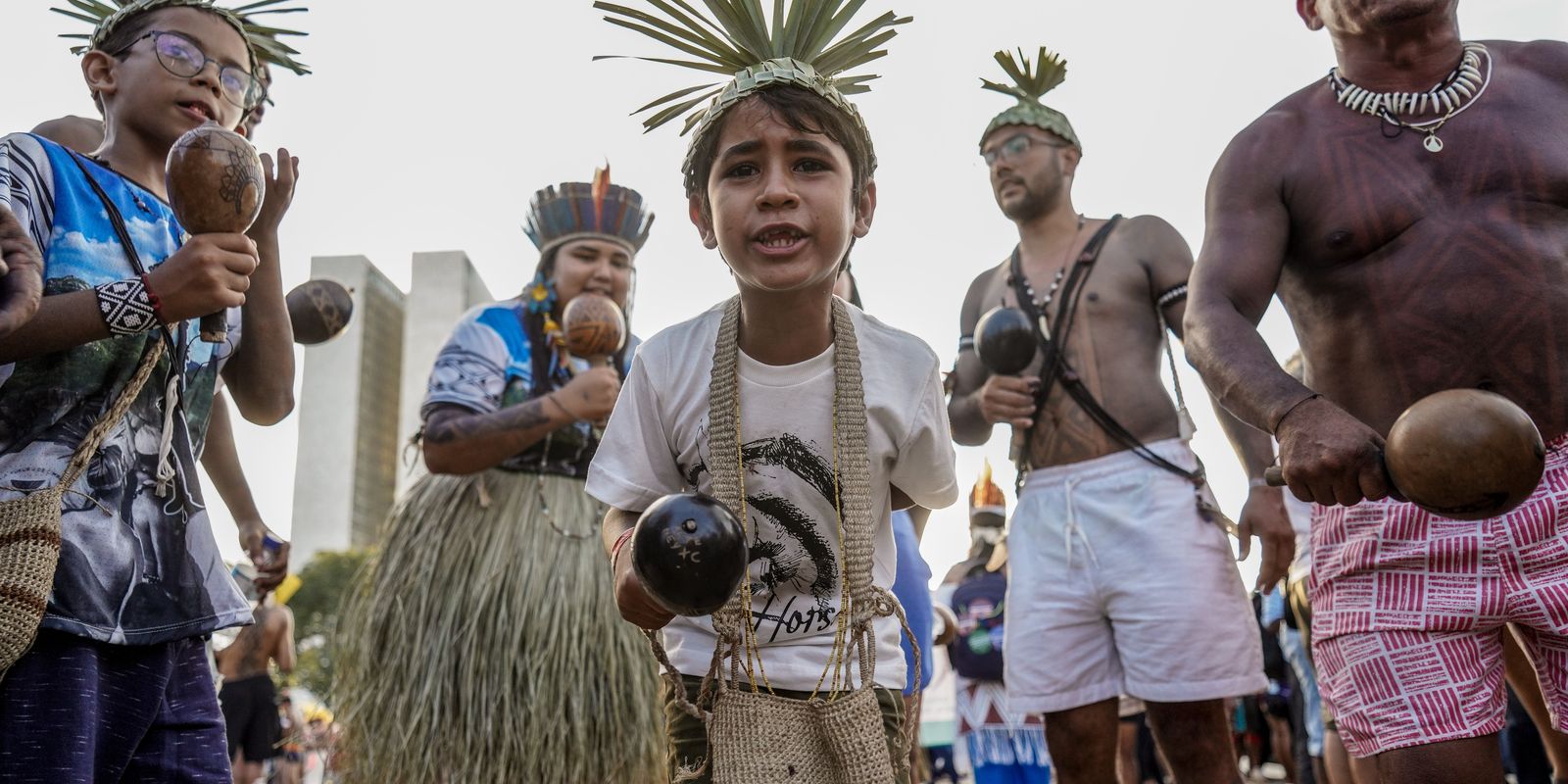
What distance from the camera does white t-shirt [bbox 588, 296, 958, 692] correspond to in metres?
2.40

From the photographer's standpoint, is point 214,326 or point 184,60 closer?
point 214,326

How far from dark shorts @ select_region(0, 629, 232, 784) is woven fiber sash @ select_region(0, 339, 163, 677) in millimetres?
92

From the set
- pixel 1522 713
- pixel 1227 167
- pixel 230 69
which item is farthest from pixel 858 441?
pixel 1522 713

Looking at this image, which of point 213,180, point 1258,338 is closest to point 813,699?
point 1258,338

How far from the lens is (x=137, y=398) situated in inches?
94.4

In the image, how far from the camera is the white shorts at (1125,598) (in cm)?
361

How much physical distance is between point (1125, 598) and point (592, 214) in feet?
7.73

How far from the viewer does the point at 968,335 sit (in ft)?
15.3

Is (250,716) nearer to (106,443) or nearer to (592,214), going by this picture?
(592,214)

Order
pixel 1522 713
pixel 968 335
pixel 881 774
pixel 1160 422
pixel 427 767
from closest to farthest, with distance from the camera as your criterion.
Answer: pixel 881 774 < pixel 427 767 < pixel 1160 422 < pixel 968 335 < pixel 1522 713

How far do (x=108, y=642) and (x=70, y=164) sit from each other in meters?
0.96

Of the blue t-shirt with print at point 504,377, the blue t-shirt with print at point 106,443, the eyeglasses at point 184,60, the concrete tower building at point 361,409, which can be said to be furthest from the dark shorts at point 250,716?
the concrete tower building at point 361,409

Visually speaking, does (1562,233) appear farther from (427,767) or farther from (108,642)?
(427,767)

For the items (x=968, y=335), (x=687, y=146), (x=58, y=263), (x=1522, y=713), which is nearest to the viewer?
(x=58, y=263)
